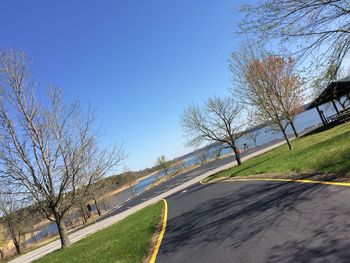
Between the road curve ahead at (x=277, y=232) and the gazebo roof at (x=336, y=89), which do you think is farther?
the gazebo roof at (x=336, y=89)

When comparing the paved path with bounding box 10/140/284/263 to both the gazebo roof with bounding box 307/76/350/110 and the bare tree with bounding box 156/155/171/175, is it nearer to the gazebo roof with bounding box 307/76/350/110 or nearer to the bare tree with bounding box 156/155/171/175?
the gazebo roof with bounding box 307/76/350/110

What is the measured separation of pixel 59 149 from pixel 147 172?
16695 centimetres

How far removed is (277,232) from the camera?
6.20 m

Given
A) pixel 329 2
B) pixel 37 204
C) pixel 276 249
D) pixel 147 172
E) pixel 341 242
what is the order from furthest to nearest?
1. pixel 147 172
2. pixel 37 204
3. pixel 329 2
4. pixel 276 249
5. pixel 341 242

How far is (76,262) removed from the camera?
11.1 m

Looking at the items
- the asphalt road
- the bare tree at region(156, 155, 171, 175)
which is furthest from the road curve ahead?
the bare tree at region(156, 155, 171, 175)

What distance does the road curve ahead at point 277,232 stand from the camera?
16.1ft

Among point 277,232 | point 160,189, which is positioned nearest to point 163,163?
point 160,189

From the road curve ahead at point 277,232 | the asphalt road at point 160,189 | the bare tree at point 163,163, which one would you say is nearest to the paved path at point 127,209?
the asphalt road at point 160,189

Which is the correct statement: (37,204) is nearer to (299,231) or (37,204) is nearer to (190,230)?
(190,230)

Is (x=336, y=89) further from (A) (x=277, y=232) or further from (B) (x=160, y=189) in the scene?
(B) (x=160, y=189)

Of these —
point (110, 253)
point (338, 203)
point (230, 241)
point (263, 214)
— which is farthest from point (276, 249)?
point (110, 253)

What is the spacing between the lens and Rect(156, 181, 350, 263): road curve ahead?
4.91 metres

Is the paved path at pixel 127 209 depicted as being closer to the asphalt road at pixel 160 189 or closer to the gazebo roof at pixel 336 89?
the asphalt road at pixel 160 189
